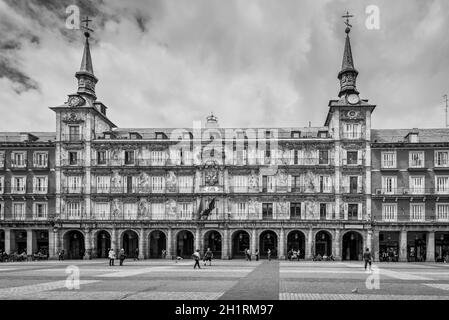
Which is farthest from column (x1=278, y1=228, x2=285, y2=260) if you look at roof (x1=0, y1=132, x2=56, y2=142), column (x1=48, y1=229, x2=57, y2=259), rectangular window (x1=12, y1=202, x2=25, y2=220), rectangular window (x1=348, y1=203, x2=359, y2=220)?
roof (x1=0, y1=132, x2=56, y2=142)

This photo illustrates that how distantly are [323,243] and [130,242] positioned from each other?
89.2ft

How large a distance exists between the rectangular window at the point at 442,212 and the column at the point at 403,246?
194 inches

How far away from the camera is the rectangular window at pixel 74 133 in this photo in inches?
2367

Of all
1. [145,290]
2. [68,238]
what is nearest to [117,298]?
[145,290]

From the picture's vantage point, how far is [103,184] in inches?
2345

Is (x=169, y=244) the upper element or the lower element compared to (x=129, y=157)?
lower

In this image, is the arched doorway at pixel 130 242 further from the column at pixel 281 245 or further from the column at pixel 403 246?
the column at pixel 403 246

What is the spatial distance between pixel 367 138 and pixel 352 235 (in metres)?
13.3

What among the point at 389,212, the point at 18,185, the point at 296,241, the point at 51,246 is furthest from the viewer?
the point at 18,185

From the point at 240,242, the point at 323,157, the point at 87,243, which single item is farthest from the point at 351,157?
the point at 87,243

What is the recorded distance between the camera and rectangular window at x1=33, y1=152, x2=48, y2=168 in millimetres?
60719

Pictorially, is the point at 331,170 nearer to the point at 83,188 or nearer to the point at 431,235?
the point at 431,235

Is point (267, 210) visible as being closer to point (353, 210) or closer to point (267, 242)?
point (267, 242)

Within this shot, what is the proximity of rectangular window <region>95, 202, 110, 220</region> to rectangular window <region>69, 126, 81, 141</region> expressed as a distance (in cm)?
956
